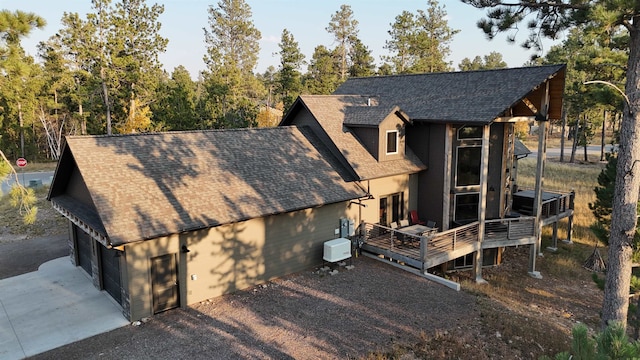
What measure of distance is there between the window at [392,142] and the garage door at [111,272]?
37.7 feet

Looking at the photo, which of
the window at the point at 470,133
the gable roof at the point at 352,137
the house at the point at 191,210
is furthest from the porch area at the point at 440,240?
the window at the point at 470,133

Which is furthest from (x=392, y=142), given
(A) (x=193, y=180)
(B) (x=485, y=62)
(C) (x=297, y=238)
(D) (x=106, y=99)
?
A: (B) (x=485, y=62)

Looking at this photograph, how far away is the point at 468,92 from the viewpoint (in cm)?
1841

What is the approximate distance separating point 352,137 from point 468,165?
5.16m

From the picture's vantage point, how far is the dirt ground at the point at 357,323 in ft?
33.9

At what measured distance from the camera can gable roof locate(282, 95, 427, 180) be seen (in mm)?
17578

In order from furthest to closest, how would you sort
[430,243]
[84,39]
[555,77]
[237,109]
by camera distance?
1. [237,109]
2. [84,39]
3. [555,77]
4. [430,243]

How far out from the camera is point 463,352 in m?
10.4

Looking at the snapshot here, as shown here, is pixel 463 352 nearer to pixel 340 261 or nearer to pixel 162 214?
pixel 340 261

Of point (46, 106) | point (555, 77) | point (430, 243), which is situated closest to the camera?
point (430, 243)

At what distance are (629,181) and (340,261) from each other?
960 centimetres

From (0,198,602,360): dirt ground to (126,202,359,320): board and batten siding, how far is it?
45 cm

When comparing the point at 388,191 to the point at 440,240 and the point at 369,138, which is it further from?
the point at 440,240

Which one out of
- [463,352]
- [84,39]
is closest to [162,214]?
[463,352]
